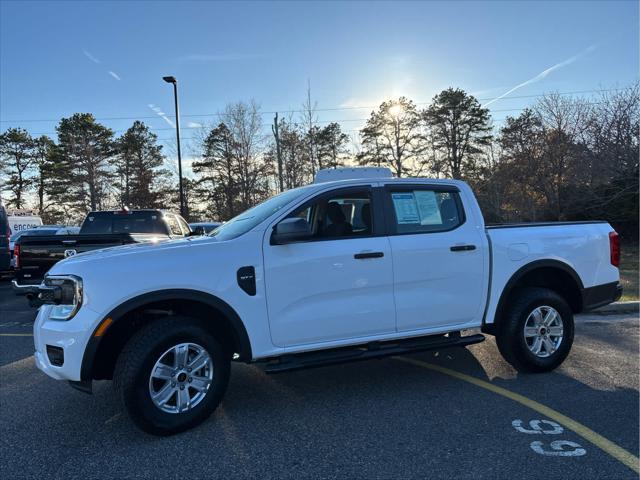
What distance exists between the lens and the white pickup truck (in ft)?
11.0

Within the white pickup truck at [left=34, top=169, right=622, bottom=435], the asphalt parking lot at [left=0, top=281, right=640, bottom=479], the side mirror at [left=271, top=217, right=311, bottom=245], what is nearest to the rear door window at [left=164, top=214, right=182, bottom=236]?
the asphalt parking lot at [left=0, top=281, right=640, bottom=479]

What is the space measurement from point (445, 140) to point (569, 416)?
38.2m

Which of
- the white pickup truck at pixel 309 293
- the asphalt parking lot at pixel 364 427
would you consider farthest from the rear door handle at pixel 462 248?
the asphalt parking lot at pixel 364 427

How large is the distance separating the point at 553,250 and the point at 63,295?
4.55m

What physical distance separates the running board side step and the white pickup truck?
0.04 ft

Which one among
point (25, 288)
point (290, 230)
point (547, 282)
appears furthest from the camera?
point (25, 288)

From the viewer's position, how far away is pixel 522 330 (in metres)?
4.49

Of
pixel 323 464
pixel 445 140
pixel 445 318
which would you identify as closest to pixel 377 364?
pixel 445 318

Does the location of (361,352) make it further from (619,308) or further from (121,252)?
(619,308)

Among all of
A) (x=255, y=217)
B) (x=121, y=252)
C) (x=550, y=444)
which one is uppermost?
(x=255, y=217)

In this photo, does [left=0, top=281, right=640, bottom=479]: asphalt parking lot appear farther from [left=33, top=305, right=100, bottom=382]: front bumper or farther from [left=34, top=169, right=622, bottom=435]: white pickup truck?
[left=33, top=305, right=100, bottom=382]: front bumper

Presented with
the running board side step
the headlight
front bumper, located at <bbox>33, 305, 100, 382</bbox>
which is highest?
the headlight

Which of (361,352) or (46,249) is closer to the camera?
(361,352)

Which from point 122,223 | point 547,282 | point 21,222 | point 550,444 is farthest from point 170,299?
point 21,222
